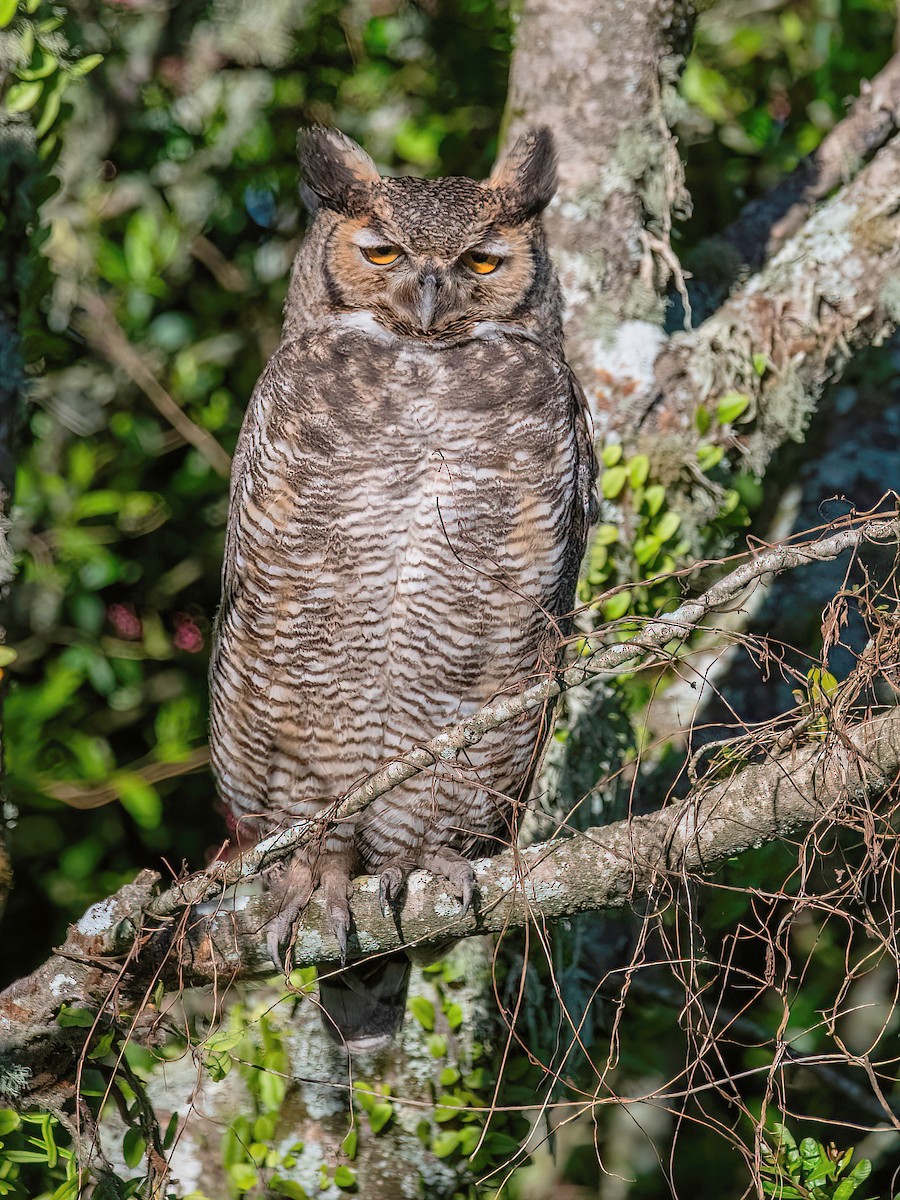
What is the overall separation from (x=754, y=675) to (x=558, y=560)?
5.19 feet

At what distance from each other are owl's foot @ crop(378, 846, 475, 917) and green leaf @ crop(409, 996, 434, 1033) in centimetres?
47

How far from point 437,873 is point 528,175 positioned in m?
1.61

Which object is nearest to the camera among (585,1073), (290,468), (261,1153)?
(290,468)

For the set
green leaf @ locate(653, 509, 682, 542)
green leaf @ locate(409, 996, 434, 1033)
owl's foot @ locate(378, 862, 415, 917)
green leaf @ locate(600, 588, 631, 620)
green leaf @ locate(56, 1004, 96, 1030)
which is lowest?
Result: green leaf @ locate(409, 996, 434, 1033)

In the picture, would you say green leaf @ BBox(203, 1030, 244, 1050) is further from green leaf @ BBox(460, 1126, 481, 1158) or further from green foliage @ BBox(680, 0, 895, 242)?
green foliage @ BBox(680, 0, 895, 242)

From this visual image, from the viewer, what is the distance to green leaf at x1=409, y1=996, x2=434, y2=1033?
10.4 feet

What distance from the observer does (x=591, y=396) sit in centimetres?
348

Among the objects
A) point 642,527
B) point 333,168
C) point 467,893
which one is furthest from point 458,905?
point 333,168

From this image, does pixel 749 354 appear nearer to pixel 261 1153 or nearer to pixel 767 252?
pixel 767 252

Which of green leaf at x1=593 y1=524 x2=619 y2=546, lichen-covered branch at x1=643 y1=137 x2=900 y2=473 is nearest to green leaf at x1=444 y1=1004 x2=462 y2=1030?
green leaf at x1=593 y1=524 x2=619 y2=546

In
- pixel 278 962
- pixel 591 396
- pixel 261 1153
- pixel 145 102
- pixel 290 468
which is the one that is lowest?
pixel 261 1153

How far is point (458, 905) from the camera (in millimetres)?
2332

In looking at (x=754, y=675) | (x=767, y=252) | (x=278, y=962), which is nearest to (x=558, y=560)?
(x=278, y=962)

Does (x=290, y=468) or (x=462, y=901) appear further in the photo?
(x=290, y=468)
